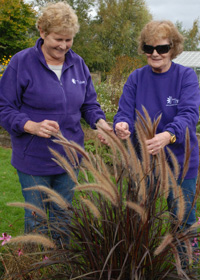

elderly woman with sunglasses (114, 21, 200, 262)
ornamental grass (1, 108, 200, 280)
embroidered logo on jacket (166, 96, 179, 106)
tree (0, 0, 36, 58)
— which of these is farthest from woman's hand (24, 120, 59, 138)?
tree (0, 0, 36, 58)

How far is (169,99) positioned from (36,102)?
1.00 metres

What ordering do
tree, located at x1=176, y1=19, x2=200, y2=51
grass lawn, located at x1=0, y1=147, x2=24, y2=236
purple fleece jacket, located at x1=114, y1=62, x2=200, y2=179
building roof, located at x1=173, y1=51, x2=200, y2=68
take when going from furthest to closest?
tree, located at x1=176, y1=19, x2=200, y2=51 → building roof, located at x1=173, y1=51, x2=200, y2=68 → grass lawn, located at x1=0, y1=147, x2=24, y2=236 → purple fleece jacket, located at x1=114, y1=62, x2=200, y2=179

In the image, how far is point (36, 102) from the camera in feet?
8.59

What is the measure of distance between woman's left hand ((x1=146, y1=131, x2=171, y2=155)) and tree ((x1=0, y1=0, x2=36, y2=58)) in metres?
14.9

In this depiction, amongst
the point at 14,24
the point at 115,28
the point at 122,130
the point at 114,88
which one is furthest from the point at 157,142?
the point at 115,28

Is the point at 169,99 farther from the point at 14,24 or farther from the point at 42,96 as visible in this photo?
the point at 14,24

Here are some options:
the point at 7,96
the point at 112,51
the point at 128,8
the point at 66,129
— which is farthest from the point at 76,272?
the point at 128,8

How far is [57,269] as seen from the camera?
6.73ft

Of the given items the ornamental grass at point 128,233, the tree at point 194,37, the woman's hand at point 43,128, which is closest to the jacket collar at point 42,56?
the woman's hand at point 43,128

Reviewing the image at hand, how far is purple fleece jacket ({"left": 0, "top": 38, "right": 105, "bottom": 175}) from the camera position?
259 cm

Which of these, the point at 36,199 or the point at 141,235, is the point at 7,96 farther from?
the point at 141,235

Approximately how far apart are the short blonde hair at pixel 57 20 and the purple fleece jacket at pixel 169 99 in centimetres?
65

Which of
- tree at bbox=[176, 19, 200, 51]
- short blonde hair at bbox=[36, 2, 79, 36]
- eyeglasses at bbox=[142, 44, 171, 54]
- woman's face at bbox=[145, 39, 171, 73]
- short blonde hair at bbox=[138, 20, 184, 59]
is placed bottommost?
tree at bbox=[176, 19, 200, 51]

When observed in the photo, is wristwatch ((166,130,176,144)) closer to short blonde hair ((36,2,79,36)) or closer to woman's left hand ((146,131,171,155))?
woman's left hand ((146,131,171,155))
